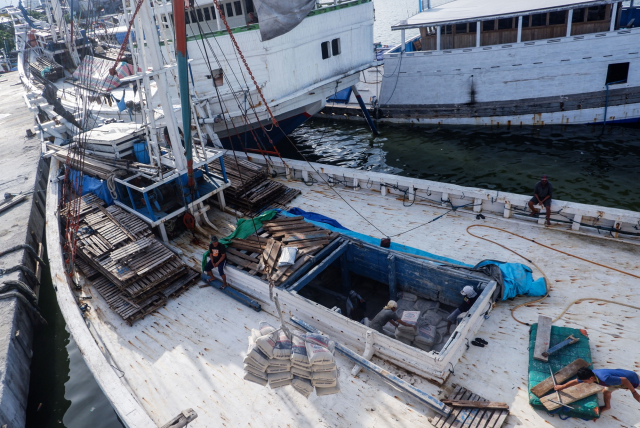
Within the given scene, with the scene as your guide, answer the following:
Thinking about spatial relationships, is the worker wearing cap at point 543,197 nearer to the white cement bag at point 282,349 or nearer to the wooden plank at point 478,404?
the wooden plank at point 478,404

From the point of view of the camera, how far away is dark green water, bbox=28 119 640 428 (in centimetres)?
1105

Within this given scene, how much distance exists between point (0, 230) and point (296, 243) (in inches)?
520

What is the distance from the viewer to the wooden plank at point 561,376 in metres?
7.03

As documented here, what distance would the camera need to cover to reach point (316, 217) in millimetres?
12352

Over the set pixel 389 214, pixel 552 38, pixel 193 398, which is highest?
pixel 552 38

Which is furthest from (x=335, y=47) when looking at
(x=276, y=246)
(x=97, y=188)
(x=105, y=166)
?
(x=276, y=246)

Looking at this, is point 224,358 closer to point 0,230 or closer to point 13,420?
point 13,420

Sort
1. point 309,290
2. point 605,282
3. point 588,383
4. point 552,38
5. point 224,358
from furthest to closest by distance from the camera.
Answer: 1. point 552,38
2. point 309,290
3. point 605,282
4. point 224,358
5. point 588,383

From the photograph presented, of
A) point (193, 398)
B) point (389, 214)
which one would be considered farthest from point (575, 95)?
point (193, 398)

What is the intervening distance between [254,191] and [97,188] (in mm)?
4815

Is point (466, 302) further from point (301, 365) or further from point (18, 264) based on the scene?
point (18, 264)

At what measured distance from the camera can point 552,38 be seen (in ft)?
74.9

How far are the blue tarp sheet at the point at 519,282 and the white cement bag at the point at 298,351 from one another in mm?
5031

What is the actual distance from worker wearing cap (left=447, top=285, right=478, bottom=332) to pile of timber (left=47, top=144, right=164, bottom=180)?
29.5 feet
